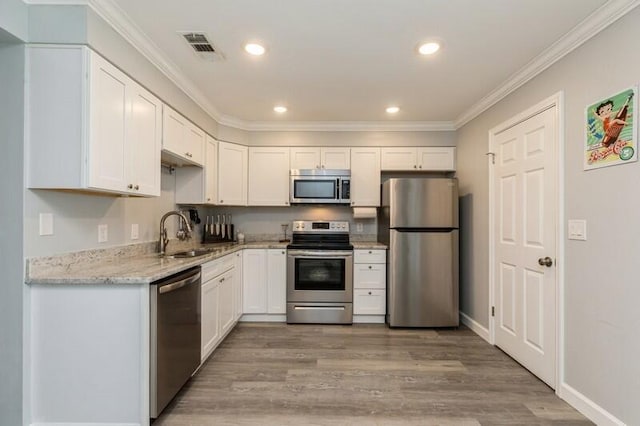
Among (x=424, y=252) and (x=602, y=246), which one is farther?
(x=424, y=252)

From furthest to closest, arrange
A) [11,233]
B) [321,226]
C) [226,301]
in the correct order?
[321,226] → [226,301] → [11,233]

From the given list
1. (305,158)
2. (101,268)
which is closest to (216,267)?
(101,268)

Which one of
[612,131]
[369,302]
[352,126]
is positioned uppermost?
[352,126]

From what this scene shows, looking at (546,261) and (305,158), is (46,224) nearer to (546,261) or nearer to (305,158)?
(305,158)

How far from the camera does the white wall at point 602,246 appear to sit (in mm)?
1760

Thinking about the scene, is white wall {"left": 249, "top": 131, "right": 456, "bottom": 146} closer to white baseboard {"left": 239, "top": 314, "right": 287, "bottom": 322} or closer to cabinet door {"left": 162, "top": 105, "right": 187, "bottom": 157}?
cabinet door {"left": 162, "top": 105, "right": 187, "bottom": 157}

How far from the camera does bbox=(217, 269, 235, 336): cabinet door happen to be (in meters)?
3.04

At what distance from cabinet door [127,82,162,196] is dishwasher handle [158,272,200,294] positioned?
70 centimetres

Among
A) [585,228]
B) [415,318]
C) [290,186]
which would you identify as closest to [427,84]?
[585,228]

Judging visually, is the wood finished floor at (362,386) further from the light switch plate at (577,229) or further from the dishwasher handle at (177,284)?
the light switch plate at (577,229)

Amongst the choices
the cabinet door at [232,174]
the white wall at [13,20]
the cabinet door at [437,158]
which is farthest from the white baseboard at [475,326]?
the white wall at [13,20]

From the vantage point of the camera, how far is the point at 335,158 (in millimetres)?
4172

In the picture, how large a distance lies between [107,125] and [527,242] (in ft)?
10.3

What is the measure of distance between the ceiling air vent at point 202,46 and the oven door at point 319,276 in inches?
84.5
